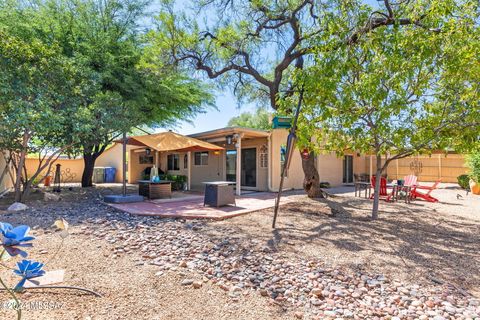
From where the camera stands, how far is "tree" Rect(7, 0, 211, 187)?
7988mm

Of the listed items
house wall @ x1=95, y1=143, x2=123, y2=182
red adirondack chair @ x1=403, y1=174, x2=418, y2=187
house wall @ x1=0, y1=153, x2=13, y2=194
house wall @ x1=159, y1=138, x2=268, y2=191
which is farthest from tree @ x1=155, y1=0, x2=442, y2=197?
house wall @ x1=95, y1=143, x2=123, y2=182

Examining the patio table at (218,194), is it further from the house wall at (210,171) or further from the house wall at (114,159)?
the house wall at (114,159)

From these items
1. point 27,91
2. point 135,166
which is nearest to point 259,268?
point 27,91

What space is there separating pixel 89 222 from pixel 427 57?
7.41 m

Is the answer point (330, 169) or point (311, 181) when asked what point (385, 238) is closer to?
point (311, 181)

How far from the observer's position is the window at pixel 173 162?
1545 centimetres

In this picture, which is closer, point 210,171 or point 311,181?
point 311,181

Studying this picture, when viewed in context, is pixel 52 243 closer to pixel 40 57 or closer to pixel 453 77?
pixel 40 57

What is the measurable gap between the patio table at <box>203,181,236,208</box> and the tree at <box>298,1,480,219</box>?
8.81 ft

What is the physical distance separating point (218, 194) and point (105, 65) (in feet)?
20.2

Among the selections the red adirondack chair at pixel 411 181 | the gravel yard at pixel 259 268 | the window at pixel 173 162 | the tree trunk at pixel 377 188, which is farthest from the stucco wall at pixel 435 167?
the window at pixel 173 162

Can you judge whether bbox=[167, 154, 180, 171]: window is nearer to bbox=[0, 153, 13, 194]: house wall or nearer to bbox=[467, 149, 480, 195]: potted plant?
bbox=[0, 153, 13, 194]: house wall

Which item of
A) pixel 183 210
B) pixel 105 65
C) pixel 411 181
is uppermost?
pixel 105 65

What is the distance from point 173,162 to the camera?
51.7 ft
